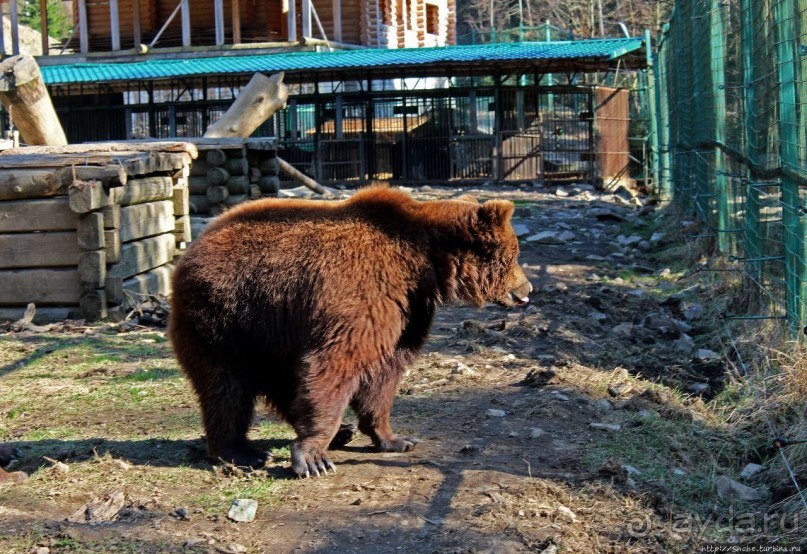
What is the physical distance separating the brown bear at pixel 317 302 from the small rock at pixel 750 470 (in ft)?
5.95

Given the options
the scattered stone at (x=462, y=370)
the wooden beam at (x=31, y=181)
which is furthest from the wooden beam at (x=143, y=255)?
the scattered stone at (x=462, y=370)

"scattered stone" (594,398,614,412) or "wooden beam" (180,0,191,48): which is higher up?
"wooden beam" (180,0,191,48)

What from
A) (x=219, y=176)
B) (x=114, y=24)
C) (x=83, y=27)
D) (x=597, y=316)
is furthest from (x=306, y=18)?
(x=597, y=316)

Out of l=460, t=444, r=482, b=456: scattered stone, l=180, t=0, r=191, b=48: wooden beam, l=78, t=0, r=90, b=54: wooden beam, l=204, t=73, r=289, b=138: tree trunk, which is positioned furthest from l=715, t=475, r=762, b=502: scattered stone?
l=78, t=0, r=90, b=54: wooden beam

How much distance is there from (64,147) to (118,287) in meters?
2.91

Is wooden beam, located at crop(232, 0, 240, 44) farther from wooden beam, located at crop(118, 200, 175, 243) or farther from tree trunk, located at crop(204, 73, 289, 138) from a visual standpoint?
wooden beam, located at crop(118, 200, 175, 243)

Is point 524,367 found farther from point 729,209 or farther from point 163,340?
point 729,209

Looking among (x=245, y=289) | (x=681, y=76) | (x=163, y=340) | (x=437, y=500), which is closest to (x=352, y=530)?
(x=437, y=500)

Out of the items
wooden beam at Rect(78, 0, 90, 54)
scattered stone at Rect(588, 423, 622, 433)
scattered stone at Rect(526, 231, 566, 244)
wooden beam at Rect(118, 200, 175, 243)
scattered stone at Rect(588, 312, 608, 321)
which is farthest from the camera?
wooden beam at Rect(78, 0, 90, 54)

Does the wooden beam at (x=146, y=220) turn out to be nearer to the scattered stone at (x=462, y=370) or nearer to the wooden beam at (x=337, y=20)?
the scattered stone at (x=462, y=370)

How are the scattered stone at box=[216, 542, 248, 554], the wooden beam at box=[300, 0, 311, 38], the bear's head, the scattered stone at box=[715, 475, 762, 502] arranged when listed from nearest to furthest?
the scattered stone at box=[216, 542, 248, 554]
the scattered stone at box=[715, 475, 762, 502]
the bear's head
the wooden beam at box=[300, 0, 311, 38]

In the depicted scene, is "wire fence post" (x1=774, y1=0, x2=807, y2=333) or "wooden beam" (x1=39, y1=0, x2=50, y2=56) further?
"wooden beam" (x1=39, y1=0, x2=50, y2=56)

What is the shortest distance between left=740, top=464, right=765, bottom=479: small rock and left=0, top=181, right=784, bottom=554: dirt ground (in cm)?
6

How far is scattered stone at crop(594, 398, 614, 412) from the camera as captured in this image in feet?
21.3
